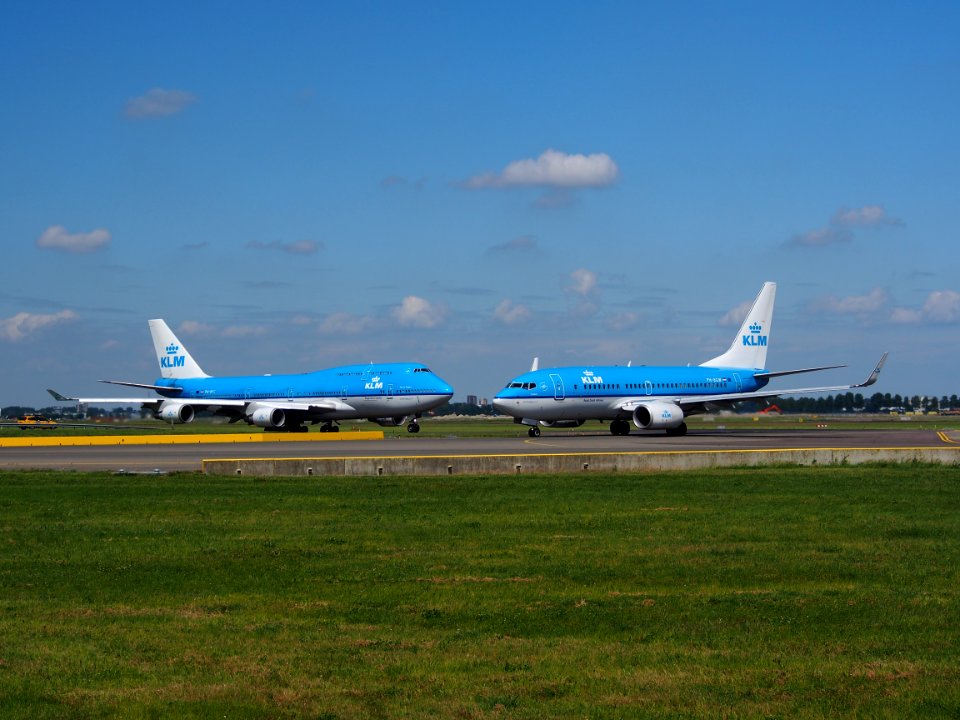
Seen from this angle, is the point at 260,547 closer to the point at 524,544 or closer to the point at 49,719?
the point at 524,544

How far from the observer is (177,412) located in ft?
232

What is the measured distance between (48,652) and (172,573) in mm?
4393

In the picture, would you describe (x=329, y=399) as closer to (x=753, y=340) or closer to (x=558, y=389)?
(x=558, y=389)

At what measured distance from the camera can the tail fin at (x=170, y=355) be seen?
86.0 metres

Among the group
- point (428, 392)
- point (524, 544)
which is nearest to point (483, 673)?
point (524, 544)

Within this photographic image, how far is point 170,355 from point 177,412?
57.8 feet

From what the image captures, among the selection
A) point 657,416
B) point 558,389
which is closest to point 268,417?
point 558,389

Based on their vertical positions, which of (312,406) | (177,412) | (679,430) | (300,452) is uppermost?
(312,406)

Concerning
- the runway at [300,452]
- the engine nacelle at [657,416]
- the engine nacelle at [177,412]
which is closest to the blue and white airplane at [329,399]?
the engine nacelle at [177,412]

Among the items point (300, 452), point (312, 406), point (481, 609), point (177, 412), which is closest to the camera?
point (481, 609)

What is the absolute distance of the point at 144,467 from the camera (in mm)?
34531

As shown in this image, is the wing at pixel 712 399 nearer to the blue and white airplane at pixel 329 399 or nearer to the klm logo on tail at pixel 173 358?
the blue and white airplane at pixel 329 399

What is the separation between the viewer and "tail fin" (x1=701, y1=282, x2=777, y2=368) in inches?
2857

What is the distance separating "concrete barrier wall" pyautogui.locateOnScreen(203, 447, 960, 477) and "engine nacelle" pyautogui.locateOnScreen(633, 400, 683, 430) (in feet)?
83.5
